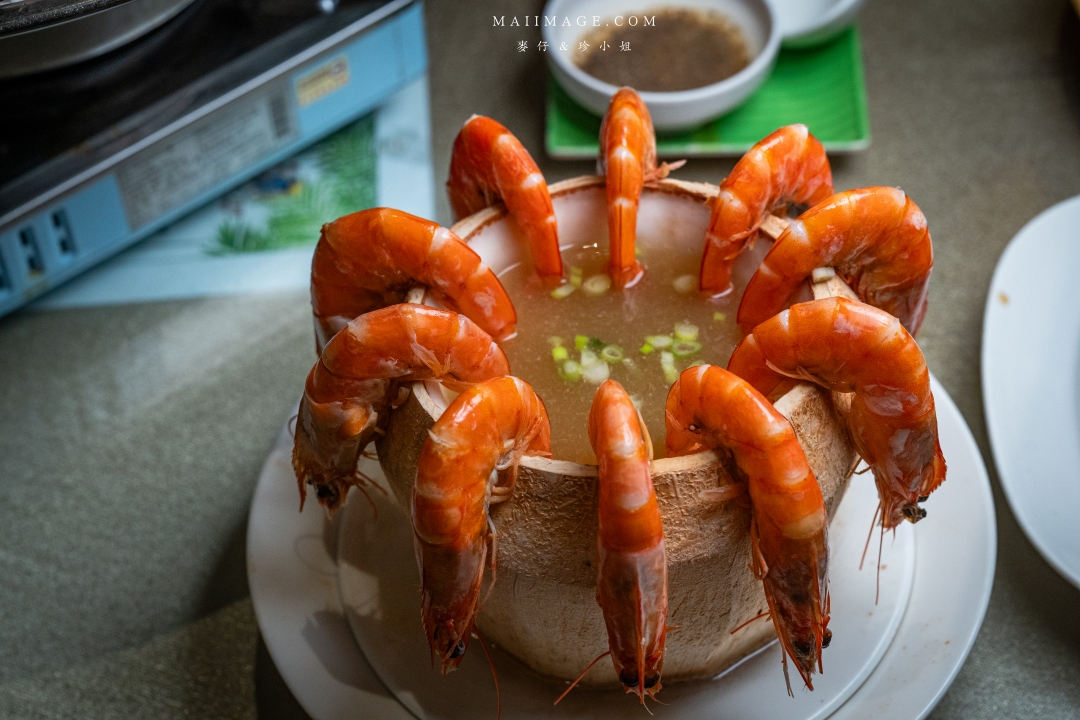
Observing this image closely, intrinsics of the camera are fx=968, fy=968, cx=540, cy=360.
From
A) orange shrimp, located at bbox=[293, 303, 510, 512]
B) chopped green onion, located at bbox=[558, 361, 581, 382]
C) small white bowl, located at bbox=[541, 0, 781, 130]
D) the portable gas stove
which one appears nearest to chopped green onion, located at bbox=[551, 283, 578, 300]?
chopped green onion, located at bbox=[558, 361, 581, 382]

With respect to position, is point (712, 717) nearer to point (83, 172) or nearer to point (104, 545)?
point (104, 545)

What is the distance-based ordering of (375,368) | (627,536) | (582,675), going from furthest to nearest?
(582,675)
(375,368)
(627,536)

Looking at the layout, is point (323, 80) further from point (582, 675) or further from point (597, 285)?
point (582, 675)

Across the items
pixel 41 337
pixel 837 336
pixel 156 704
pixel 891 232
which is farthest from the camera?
pixel 41 337

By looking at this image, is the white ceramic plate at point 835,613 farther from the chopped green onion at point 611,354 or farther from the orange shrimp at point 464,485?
the chopped green onion at point 611,354

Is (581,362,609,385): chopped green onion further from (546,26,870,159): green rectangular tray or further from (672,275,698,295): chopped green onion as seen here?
(546,26,870,159): green rectangular tray

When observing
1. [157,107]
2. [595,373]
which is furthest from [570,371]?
[157,107]

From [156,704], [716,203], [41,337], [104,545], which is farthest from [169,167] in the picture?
[716,203]
